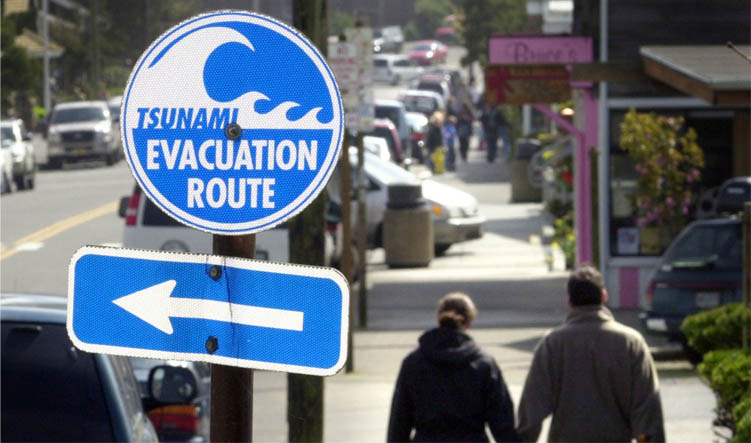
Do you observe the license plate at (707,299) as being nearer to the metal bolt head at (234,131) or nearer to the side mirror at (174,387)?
the side mirror at (174,387)

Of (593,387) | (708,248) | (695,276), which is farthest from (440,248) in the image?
(593,387)

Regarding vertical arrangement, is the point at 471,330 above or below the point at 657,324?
below

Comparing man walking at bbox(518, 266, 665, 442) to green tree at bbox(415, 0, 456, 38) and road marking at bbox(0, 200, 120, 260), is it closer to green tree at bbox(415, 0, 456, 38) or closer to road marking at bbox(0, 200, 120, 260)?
road marking at bbox(0, 200, 120, 260)

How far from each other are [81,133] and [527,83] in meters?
22.3

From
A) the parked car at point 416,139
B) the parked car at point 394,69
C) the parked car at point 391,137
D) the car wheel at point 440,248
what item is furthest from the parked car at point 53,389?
the parked car at point 394,69

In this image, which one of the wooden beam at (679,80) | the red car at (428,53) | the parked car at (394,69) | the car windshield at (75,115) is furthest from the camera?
the red car at (428,53)

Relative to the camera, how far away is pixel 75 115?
3756 centimetres

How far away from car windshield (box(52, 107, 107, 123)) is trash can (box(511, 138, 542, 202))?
1158cm

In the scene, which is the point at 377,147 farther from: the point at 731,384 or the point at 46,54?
the point at 731,384

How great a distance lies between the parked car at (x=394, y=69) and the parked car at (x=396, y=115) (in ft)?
86.2

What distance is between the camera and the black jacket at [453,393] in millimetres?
6461

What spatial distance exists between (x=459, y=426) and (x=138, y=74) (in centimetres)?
345

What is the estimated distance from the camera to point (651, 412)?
6746 millimetres

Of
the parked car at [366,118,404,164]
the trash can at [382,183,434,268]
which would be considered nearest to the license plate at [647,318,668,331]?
the trash can at [382,183,434,268]
